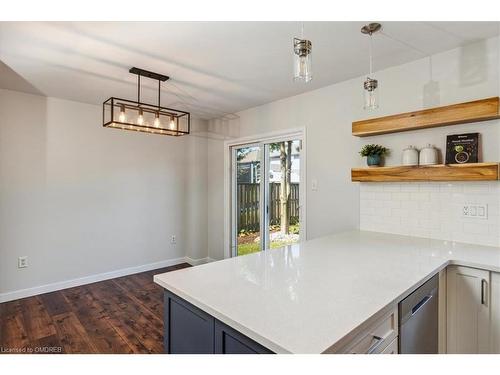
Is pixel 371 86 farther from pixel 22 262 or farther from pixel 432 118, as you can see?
pixel 22 262

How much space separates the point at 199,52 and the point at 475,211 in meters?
2.34

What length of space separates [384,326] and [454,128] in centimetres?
174

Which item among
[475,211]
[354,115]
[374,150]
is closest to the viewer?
[475,211]

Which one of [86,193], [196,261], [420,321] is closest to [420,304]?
[420,321]

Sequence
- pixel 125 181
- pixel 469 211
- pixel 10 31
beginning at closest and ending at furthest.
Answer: pixel 10 31, pixel 469 211, pixel 125 181

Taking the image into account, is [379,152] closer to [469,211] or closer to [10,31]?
[469,211]

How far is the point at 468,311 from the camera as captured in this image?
160 centimetres

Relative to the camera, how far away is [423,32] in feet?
6.28

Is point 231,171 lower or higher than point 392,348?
higher

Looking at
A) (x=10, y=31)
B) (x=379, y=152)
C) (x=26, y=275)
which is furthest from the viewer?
(x=26, y=275)

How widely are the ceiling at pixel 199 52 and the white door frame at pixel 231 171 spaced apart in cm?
51

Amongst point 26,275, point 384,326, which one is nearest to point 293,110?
point 384,326

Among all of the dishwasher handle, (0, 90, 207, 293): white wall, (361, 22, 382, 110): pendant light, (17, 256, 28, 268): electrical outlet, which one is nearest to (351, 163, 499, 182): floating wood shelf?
(361, 22, 382, 110): pendant light

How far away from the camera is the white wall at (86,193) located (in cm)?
310
